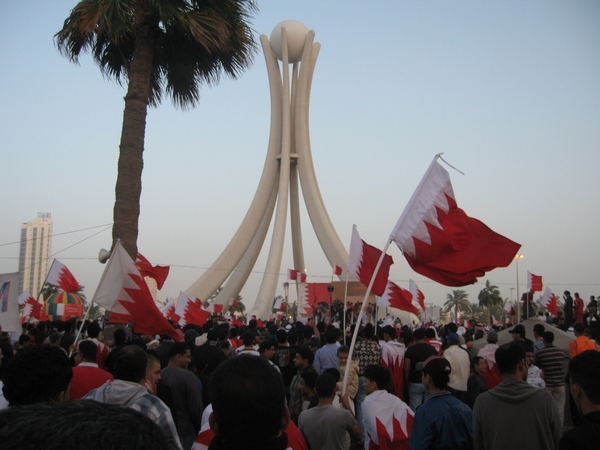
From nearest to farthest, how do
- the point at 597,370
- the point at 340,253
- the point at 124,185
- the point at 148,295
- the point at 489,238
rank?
the point at 597,370 < the point at 489,238 < the point at 148,295 < the point at 124,185 < the point at 340,253

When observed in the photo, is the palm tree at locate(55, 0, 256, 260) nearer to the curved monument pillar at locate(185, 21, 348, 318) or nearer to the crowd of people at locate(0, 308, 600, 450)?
the crowd of people at locate(0, 308, 600, 450)

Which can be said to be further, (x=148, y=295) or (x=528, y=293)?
(x=528, y=293)

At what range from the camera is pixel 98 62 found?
10.8 metres

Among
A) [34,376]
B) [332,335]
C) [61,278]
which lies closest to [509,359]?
[34,376]

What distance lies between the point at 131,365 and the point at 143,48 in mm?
7483

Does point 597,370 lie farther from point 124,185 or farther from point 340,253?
point 340,253

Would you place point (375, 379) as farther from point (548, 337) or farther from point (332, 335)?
point (548, 337)

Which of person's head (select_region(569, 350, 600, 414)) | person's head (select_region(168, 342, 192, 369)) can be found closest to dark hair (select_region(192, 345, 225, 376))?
person's head (select_region(168, 342, 192, 369))

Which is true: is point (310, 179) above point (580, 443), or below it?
above

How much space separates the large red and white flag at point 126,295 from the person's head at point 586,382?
463 cm

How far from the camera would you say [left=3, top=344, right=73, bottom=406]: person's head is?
2.68 m

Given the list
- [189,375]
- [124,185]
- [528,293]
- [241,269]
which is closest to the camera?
[189,375]

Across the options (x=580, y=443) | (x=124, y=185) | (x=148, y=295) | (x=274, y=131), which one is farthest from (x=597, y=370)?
(x=274, y=131)

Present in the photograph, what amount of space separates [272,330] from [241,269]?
1002 inches
